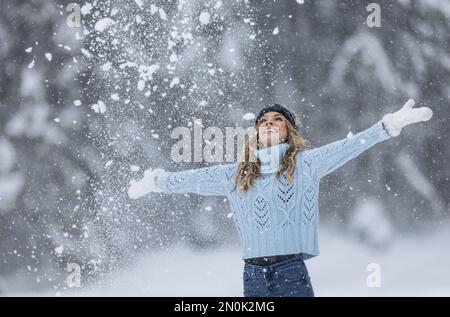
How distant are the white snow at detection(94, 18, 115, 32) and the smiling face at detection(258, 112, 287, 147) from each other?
67.9 inches

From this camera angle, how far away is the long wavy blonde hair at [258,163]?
1851mm

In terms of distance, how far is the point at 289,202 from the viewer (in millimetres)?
1820

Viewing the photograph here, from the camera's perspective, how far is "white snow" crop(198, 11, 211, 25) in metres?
3.38

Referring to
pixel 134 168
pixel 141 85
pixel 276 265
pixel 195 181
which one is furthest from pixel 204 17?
pixel 276 265

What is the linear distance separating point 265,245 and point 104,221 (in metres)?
1.72

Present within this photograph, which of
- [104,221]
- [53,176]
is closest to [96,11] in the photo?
[53,176]

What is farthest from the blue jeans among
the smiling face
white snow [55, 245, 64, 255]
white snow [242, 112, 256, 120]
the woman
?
white snow [55, 245, 64, 255]

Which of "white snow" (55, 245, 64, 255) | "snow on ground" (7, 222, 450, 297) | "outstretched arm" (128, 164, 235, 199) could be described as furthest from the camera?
"white snow" (55, 245, 64, 255)

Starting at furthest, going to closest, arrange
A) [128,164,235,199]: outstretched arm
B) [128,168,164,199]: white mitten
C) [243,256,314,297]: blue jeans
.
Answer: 1. [128,168,164,199]: white mitten
2. [128,164,235,199]: outstretched arm
3. [243,256,314,297]: blue jeans

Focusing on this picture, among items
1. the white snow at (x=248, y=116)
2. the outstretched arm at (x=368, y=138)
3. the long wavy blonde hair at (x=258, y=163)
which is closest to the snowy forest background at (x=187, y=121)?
the white snow at (x=248, y=116)

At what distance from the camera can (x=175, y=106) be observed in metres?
3.37

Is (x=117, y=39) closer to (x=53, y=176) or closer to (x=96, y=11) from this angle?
(x=96, y=11)

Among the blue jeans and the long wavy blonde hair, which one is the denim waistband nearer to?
the blue jeans

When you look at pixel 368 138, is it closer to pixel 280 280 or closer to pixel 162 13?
pixel 280 280
